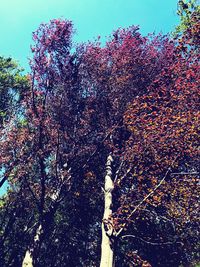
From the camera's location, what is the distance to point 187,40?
1848 cm

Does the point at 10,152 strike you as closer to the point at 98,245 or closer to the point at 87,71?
the point at 87,71

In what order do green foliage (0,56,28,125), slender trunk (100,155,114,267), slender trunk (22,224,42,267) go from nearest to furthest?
slender trunk (100,155,114,267) < slender trunk (22,224,42,267) < green foliage (0,56,28,125)

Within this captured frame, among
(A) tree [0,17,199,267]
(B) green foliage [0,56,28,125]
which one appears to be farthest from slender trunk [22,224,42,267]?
(B) green foliage [0,56,28,125]

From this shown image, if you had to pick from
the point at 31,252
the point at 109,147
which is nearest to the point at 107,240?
the point at 31,252

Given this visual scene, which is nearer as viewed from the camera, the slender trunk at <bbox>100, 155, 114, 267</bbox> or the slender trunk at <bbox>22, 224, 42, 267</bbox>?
the slender trunk at <bbox>100, 155, 114, 267</bbox>

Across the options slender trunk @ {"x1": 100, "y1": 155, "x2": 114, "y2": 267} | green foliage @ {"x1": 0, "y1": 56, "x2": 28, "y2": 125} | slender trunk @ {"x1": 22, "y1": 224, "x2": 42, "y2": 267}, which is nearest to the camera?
slender trunk @ {"x1": 100, "y1": 155, "x2": 114, "y2": 267}

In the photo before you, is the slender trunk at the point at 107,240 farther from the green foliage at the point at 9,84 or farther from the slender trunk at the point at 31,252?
the green foliage at the point at 9,84

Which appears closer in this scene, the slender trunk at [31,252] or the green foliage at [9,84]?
the slender trunk at [31,252]

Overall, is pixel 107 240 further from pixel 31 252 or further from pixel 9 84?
pixel 9 84

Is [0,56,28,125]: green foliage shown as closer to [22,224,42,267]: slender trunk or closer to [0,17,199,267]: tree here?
[0,17,199,267]: tree

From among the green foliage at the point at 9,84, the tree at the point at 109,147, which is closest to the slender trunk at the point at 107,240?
the tree at the point at 109,147

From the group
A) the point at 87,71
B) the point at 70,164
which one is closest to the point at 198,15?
the point at 87,71

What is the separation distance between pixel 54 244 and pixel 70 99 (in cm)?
1168

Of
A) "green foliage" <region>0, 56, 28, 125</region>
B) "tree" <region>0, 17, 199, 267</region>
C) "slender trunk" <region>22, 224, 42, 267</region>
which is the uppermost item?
"green foliage" <region>0, 56, 28, 125</region>
